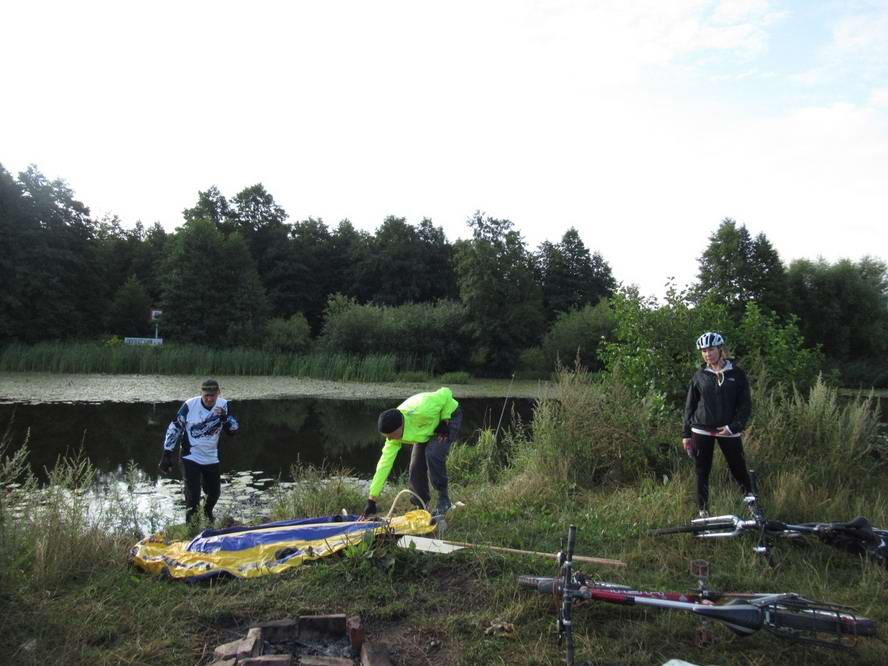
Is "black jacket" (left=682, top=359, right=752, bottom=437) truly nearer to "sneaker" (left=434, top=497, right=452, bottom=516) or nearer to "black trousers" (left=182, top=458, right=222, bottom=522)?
"sneaker" (left=434, top=497, right=452, bottom=516)

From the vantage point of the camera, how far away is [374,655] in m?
3.00

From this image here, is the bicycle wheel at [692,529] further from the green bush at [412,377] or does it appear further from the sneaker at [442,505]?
the green bush at [412,377]

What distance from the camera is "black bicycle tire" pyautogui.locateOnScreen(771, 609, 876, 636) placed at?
290cm

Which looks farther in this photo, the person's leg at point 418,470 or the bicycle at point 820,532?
the person's leg at point 418,470

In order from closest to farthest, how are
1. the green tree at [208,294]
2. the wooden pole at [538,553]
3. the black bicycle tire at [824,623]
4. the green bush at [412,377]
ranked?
the black bicycle tire at [824,623] < the wooden pole at [538,553] < the green bush at [412,377] < the green tree at [208,294]

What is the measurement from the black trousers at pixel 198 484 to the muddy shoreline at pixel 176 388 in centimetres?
1088

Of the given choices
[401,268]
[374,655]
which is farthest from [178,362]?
[401,268]

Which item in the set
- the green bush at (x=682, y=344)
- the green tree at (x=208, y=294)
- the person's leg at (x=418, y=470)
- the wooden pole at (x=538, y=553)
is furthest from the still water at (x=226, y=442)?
the green tree at (x=208, y=294)

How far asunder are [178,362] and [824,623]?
24.0 meters

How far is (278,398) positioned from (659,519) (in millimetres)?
14678

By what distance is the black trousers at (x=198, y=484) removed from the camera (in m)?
6.43

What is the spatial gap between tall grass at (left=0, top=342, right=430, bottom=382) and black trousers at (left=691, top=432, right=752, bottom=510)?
66.7 feet

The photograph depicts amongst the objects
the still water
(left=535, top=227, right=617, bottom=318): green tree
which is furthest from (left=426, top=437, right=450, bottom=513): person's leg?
(left=535, top=227, right=617, bottom=318): green tree

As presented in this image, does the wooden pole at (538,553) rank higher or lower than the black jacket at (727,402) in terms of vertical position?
lower
